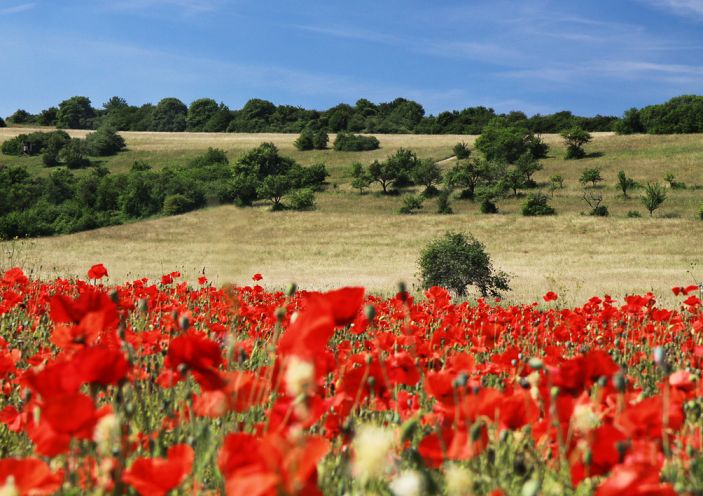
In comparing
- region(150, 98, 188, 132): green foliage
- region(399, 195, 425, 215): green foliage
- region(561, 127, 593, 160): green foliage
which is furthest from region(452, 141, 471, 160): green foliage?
region(150, 98, 188, 132): green foliage

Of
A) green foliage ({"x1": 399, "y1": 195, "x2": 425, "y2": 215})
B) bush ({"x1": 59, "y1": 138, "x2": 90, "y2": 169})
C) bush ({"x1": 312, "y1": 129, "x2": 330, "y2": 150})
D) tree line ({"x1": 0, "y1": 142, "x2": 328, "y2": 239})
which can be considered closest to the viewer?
tree line ({"x1": 0, "y1": 142, "x2": 328, "y2": 239})

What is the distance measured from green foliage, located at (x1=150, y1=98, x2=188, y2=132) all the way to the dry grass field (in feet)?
198

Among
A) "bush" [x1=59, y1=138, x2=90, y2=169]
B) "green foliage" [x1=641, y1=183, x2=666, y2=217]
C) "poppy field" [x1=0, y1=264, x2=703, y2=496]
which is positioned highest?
"bush" [x1=59, y1=138, x2=90, y2=169]

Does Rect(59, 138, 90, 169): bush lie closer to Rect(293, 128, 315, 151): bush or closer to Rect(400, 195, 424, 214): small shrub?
Rect(293, 128, 315, 151): bush

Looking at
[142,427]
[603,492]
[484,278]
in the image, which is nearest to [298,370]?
Answer: [603,492]

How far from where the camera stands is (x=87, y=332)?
1764 mm

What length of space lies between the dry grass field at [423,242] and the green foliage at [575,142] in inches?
79.4

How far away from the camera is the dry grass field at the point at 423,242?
86.8 feet

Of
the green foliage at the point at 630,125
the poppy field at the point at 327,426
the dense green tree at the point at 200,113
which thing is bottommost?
the poppy field at the point at 327,426

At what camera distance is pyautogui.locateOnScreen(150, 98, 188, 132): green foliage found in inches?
4680

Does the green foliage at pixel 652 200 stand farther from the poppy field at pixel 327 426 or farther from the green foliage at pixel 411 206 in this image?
the poppy field at pixel 327 426

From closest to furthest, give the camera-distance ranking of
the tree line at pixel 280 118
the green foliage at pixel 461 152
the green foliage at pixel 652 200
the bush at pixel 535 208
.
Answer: the green foliage at pixel 652 200 < the bush at pixel 535 208 < the green foliage at pixel 461 152 < the tree line at pixel 280 118

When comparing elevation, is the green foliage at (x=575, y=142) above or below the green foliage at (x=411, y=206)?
above

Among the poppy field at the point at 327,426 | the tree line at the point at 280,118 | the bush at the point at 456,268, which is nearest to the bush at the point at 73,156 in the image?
the tree line at the point at 280,118
